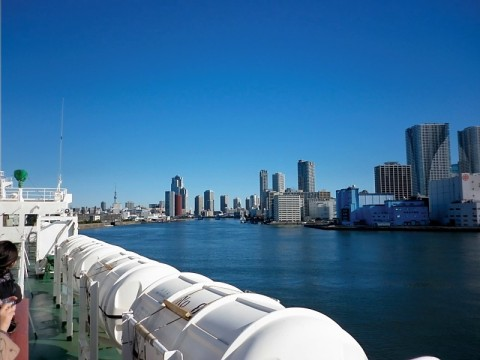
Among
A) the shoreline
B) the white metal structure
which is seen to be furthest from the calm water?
the shoreline

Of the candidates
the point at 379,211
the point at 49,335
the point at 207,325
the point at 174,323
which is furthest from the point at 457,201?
the point at 207,325

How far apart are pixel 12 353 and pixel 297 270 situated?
1604 inches

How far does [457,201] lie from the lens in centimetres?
12425

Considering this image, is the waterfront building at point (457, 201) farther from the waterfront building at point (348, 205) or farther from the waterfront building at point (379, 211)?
the waterfront building at point (348, 205)

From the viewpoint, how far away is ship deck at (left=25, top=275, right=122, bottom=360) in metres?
8.48

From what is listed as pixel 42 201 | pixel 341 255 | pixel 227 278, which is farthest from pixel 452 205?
pixel 42 201

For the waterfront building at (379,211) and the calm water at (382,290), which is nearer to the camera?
the calm water at (382,290)

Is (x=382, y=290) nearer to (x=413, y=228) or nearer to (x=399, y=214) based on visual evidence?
(x=413, y=228)

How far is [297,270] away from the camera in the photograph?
41.3m

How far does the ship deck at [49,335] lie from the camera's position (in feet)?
27.8

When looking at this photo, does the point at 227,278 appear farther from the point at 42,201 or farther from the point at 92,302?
the point at 92,302

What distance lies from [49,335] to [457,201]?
5317 inches

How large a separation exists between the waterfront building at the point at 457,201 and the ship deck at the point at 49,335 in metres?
124

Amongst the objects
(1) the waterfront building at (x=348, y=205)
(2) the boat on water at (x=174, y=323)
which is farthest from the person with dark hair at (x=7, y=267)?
(1) the waterfront building at (x=348, y=205)
